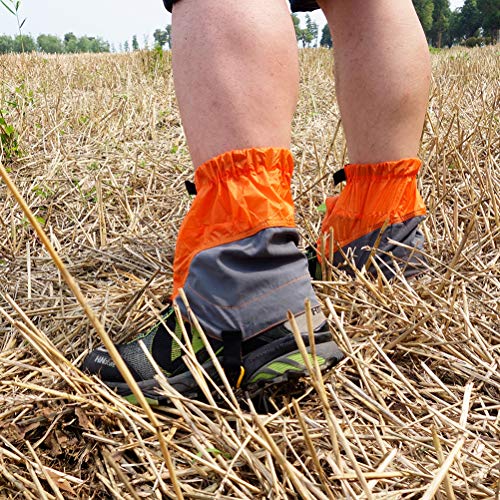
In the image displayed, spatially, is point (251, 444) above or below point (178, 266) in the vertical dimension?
below

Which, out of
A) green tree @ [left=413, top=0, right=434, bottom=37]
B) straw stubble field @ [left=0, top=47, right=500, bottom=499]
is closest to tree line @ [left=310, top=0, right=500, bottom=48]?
green tree @ [left=413, top=0, right=434, bottom=37]

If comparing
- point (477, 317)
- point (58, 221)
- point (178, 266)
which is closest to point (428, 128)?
point (477, 317)

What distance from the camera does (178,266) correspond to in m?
1.02

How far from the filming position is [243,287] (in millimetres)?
935

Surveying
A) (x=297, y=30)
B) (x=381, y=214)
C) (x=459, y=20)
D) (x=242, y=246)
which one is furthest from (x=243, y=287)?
(x=459, y=20)

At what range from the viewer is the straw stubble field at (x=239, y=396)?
0.75 m

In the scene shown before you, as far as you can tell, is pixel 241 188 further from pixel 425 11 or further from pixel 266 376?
pixel 425 11

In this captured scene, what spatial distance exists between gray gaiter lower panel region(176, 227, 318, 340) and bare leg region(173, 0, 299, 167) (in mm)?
175

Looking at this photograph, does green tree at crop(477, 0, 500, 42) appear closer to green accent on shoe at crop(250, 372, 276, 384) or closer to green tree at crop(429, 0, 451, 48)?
green tree at crop(429, 0, 451, 48)

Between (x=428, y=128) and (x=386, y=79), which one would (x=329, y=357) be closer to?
(x=386, y=79)

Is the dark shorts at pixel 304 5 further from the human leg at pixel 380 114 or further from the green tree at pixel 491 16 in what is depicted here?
the green tree at pixel 491 16

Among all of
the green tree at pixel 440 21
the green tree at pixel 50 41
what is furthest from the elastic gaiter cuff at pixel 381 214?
the green tree at pixel 50 41

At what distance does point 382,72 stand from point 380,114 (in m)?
0.09

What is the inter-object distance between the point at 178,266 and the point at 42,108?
226cm
